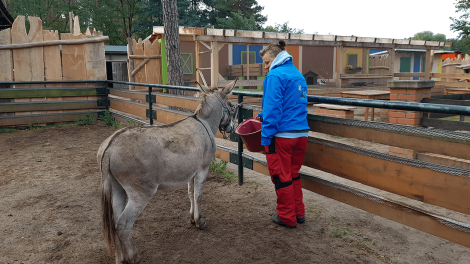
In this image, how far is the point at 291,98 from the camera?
3.75m

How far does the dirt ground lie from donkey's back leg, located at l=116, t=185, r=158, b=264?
282 mm

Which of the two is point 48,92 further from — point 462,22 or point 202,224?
point 462,22

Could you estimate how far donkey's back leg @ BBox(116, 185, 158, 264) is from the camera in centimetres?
301

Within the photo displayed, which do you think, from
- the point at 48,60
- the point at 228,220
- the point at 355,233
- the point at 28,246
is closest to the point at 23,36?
the point at 48,60

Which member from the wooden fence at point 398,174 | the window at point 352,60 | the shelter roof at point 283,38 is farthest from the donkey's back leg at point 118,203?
the window at point 352,60

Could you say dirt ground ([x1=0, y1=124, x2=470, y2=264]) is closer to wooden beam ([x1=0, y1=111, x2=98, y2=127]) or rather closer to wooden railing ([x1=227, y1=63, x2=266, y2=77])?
wooden beam ([x1=0, y1=111, x2=98, y2=127])

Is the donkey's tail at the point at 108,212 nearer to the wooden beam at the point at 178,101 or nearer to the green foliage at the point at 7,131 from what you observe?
the wooden beam at the point at 178,101

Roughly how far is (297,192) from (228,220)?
0.88 m

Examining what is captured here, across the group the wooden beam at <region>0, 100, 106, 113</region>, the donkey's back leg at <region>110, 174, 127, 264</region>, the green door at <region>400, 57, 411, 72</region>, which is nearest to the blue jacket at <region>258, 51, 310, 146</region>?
the donkey's back leg at <region>110, 174, 127, 264</region>

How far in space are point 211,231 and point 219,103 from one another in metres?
1.43

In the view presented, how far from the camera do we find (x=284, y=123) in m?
3.79

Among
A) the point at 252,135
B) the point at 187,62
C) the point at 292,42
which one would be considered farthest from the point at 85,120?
the point at 187,62

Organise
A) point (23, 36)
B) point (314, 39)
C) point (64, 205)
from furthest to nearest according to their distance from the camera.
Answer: point (314, 39) < point (23, 36) < point (64, 205)

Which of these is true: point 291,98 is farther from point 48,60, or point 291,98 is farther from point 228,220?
point 48,60
